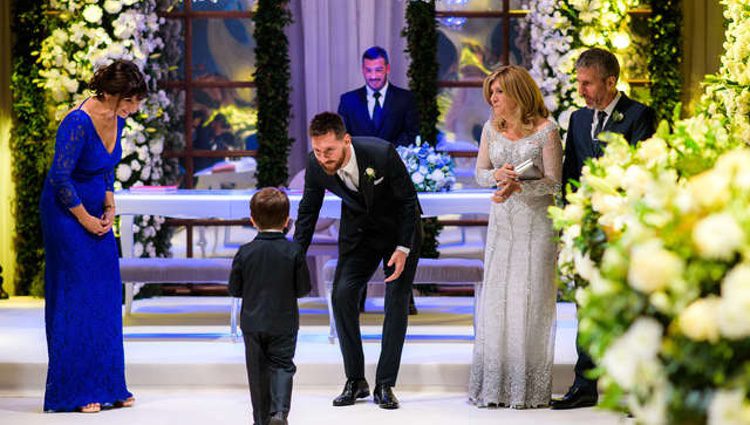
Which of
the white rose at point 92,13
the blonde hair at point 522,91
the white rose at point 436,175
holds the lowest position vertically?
the white rose at point 436,175

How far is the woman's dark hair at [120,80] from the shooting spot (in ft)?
20.2

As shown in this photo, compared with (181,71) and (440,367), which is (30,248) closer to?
(181,71)

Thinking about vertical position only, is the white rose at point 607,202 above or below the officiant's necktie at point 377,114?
below

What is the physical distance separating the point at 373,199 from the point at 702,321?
13.2ft

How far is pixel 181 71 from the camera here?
1080cm

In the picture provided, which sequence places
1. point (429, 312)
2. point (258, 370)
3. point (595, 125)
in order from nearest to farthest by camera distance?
point (258, 370), point (595, 125), point (429, 312)

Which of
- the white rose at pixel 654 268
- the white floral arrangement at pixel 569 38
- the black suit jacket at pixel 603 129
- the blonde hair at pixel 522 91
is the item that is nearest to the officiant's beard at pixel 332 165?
the blonde hair at pixel 522 91

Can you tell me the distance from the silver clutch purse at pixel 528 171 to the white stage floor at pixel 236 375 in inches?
45.7

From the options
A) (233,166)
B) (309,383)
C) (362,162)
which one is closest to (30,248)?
(233,166)

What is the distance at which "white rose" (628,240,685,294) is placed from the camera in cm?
248

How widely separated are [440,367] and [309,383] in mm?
728

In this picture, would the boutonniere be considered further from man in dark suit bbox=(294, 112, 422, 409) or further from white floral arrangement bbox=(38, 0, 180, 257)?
white floral arrangement bbox=(38, 0, 180, 257)

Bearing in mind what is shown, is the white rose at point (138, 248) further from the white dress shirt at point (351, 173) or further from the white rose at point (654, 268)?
the white rose at point (654, 268)

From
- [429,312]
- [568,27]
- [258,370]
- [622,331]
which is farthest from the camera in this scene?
[568,27]
